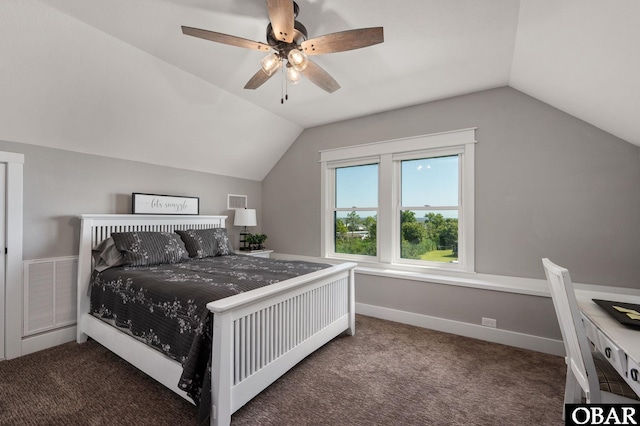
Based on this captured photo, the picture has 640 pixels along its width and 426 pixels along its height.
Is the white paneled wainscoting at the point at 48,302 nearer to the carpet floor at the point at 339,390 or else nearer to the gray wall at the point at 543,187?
the carpet floor at the point at 339,390

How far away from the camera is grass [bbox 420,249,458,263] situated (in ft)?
11.0

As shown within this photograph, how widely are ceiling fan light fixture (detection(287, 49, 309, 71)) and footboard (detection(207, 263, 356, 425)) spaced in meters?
1.56

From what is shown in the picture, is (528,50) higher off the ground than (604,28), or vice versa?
(528,50)

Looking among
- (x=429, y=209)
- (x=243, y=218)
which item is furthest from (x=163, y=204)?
(x=429, y=209)

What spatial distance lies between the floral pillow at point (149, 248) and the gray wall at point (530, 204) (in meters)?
2.29

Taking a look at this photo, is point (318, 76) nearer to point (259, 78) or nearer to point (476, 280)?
point (259, 78)

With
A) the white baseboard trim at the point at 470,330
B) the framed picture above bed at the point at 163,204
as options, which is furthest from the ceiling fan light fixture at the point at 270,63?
the white baseboard trim at the point at 470,330

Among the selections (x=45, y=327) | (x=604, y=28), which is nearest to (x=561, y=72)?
(x=604, y=28)

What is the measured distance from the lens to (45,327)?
263cm

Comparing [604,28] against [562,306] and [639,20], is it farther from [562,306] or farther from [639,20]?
[562,306]

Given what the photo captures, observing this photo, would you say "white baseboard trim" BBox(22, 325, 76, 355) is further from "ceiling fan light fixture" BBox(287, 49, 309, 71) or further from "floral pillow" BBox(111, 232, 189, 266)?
"ceiling fan light fixture" BBox(287, 49, 309, 71)

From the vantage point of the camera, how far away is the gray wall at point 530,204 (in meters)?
2.50

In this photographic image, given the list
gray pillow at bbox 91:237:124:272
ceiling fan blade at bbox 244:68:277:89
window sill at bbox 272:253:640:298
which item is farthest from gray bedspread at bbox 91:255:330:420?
ceiling fan blade at bbox 244:68:277:89

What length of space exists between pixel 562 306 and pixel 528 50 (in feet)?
6.33
